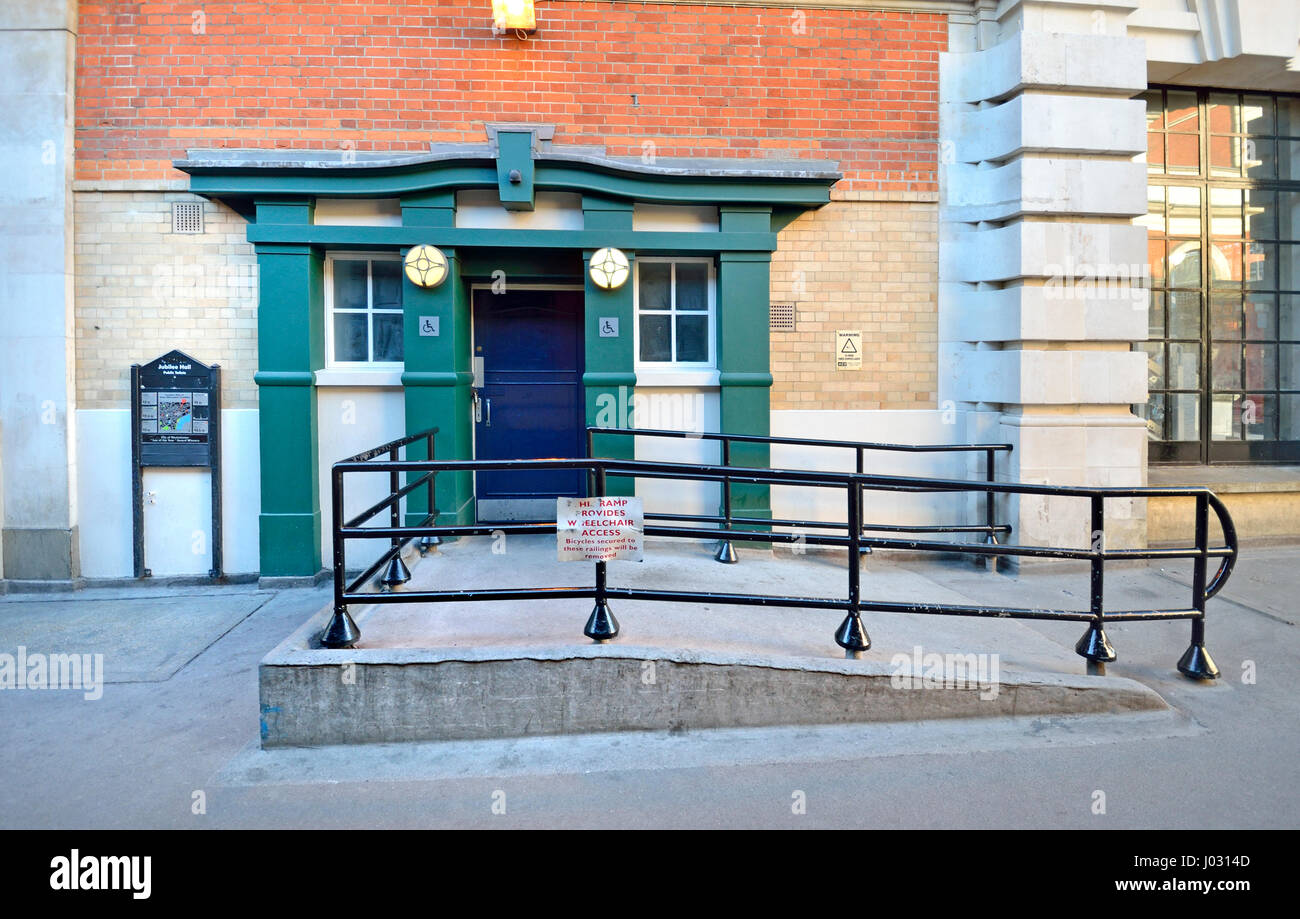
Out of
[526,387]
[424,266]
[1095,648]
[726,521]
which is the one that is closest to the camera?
[1095,648]

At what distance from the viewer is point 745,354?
713 centimetres

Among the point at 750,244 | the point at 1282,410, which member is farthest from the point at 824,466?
the point at 1282,410

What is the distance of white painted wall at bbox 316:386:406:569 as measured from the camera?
7062 mm

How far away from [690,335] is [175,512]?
4.91 m

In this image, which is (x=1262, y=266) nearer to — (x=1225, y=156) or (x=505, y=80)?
(x=1225, y=156)

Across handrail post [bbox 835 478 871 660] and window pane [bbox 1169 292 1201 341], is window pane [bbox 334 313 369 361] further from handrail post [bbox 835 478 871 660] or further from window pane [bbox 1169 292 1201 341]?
window pane [bbox 1169 292 1201 341]

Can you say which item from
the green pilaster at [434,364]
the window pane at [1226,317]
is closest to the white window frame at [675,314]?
the green pilaster at [434,364]

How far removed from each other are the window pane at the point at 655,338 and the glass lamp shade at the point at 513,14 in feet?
8.93

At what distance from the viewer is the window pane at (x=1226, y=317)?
826 centimetres

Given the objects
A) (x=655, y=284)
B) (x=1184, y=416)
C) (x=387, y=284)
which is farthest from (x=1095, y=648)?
(x=387, y=284)

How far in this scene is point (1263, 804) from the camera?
332 cm

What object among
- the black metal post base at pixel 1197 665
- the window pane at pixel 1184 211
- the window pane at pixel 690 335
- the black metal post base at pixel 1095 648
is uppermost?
the window pane at pixel 1184 211

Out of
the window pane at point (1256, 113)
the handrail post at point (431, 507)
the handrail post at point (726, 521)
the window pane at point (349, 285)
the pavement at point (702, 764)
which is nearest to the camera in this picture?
the pavement at point (702, 764)

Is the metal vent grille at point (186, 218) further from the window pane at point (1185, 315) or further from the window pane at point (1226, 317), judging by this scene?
the window pane at point (1226, 317)
